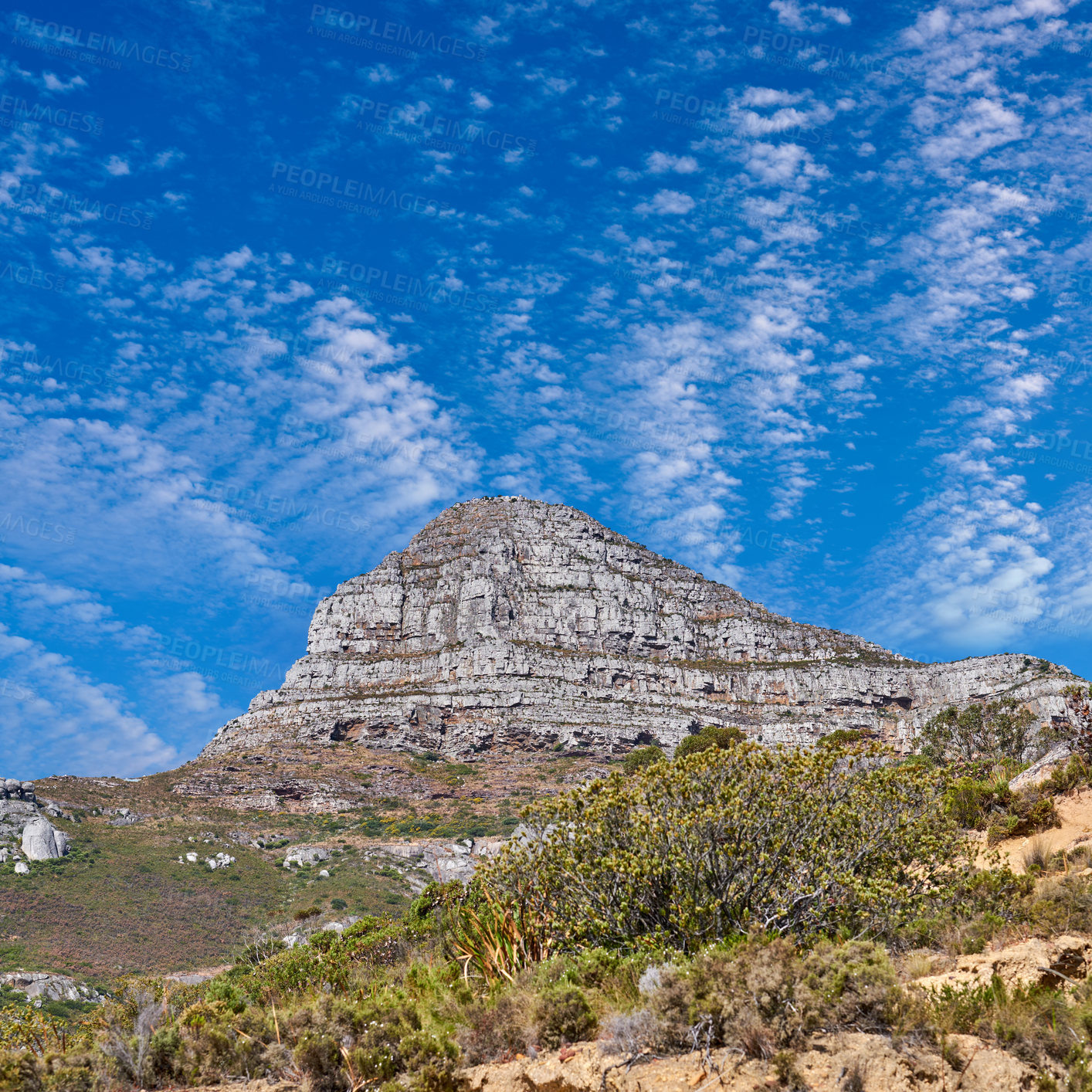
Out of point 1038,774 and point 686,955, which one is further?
point 1038,774

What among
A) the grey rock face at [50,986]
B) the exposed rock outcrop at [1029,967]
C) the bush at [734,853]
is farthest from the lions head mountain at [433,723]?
the exposed rock outcrop at [1029,967]

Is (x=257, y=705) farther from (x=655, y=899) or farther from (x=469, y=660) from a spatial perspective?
(x=655, y=899)

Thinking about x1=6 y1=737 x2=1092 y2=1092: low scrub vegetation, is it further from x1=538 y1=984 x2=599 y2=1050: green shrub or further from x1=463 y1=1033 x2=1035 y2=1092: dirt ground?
x1=463 y1=1033 x2=1035 y2=1092: dirt ground

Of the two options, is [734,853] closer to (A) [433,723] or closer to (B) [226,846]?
(B) [226,846]

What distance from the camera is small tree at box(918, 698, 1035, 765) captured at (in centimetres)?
3234

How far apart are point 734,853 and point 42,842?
5697 cm

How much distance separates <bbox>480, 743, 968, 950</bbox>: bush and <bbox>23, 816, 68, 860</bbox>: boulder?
52.3 metres

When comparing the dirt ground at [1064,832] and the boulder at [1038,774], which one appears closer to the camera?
the dirt ground at [1064,832]

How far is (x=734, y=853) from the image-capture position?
9930 mm

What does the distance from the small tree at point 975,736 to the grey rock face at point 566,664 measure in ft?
148

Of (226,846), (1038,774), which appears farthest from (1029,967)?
(226,846)

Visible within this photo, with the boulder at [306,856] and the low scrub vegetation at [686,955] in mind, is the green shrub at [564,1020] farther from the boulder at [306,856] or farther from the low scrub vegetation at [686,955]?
the boulder at [306,856]

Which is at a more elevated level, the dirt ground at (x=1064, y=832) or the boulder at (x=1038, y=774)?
the boulder at (x=1038, y=774)

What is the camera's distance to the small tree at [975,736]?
32.3 metres
